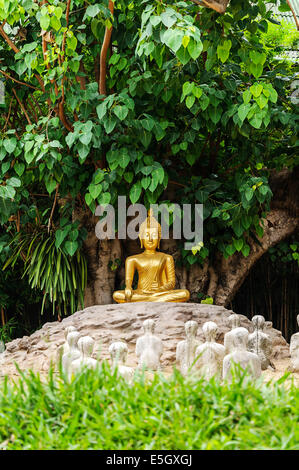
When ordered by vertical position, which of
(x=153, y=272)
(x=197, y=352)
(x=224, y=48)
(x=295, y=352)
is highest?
(x=224, y=48)

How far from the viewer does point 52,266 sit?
245 inches

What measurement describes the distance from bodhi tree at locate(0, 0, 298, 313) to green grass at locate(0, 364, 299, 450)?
2660 mm

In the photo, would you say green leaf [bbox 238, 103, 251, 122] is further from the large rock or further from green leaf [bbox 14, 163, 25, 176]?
green leaf [bbox 14, 163, 25, 176]

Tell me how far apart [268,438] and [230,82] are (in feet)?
13.8

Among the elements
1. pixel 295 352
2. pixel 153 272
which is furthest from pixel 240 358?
pixel 153 272

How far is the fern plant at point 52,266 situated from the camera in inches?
242

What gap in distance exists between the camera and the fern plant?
6137mm

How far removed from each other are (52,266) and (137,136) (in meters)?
1.77

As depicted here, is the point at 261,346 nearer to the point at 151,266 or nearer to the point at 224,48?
the point at 151,266

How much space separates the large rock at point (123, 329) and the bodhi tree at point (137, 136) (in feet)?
2.93

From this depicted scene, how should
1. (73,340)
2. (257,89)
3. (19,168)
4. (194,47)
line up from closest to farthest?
(73,340)
(194,47)
(257,89)
(19,168)

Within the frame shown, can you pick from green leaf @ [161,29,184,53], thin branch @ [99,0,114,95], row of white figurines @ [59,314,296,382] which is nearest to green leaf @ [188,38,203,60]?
green leaf @ [161,29,184,53]

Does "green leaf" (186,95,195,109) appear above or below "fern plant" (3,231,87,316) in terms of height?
above
